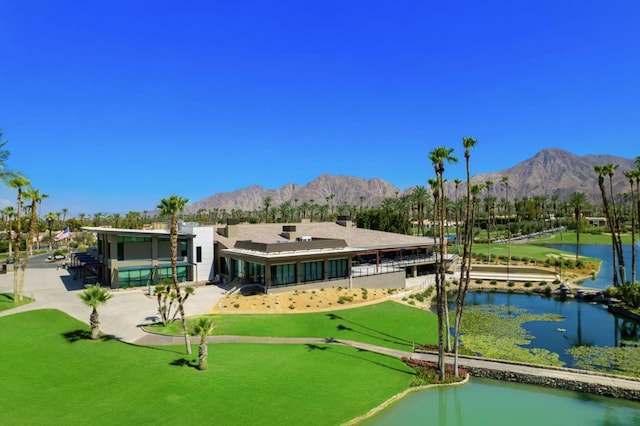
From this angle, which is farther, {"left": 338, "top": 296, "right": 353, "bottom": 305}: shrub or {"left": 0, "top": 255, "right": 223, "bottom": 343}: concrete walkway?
{"left": 338, "top": 296, "right": 353, "bottom": 305}: shrub

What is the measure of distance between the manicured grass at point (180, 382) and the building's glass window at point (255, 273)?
1717 cm

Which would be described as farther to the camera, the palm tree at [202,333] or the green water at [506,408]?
the palm tree at [202,333]

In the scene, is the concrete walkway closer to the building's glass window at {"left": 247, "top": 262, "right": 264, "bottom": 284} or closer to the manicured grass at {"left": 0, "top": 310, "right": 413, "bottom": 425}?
the manicured grass at {"left": 0, "top": 310, "right": 413, "bottom": 425}

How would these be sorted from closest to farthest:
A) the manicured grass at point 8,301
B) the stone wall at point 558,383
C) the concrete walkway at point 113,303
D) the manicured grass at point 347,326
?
1. the stone wall at point 558,383
2. the concrete walkway at point 113,303
3. the manicured grass at point 347,326
4. the manicured grass at point 8,301

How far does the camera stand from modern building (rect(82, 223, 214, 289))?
150 ft

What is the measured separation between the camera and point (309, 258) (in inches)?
1871

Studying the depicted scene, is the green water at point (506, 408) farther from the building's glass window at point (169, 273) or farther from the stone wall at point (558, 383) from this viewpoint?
the building's glass window at point (169, 273)

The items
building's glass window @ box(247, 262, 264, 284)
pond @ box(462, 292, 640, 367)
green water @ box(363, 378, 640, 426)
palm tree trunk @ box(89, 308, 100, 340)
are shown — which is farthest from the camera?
building's glass window @ box(247, 262, 264, 284)

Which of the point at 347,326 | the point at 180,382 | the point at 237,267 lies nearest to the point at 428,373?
the point at 347,326

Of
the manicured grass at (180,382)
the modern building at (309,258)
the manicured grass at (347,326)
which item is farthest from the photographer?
the modern building at (309,258)

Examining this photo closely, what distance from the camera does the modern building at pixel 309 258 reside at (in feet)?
149

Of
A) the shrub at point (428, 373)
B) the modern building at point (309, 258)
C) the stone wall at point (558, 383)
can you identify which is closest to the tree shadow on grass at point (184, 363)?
the shrub at point (428, 373)

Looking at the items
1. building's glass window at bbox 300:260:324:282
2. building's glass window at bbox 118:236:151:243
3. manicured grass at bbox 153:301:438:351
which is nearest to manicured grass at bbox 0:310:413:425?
manicured grass at bbox 153:301:438:351

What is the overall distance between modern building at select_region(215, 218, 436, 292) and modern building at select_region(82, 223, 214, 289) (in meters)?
2.23
